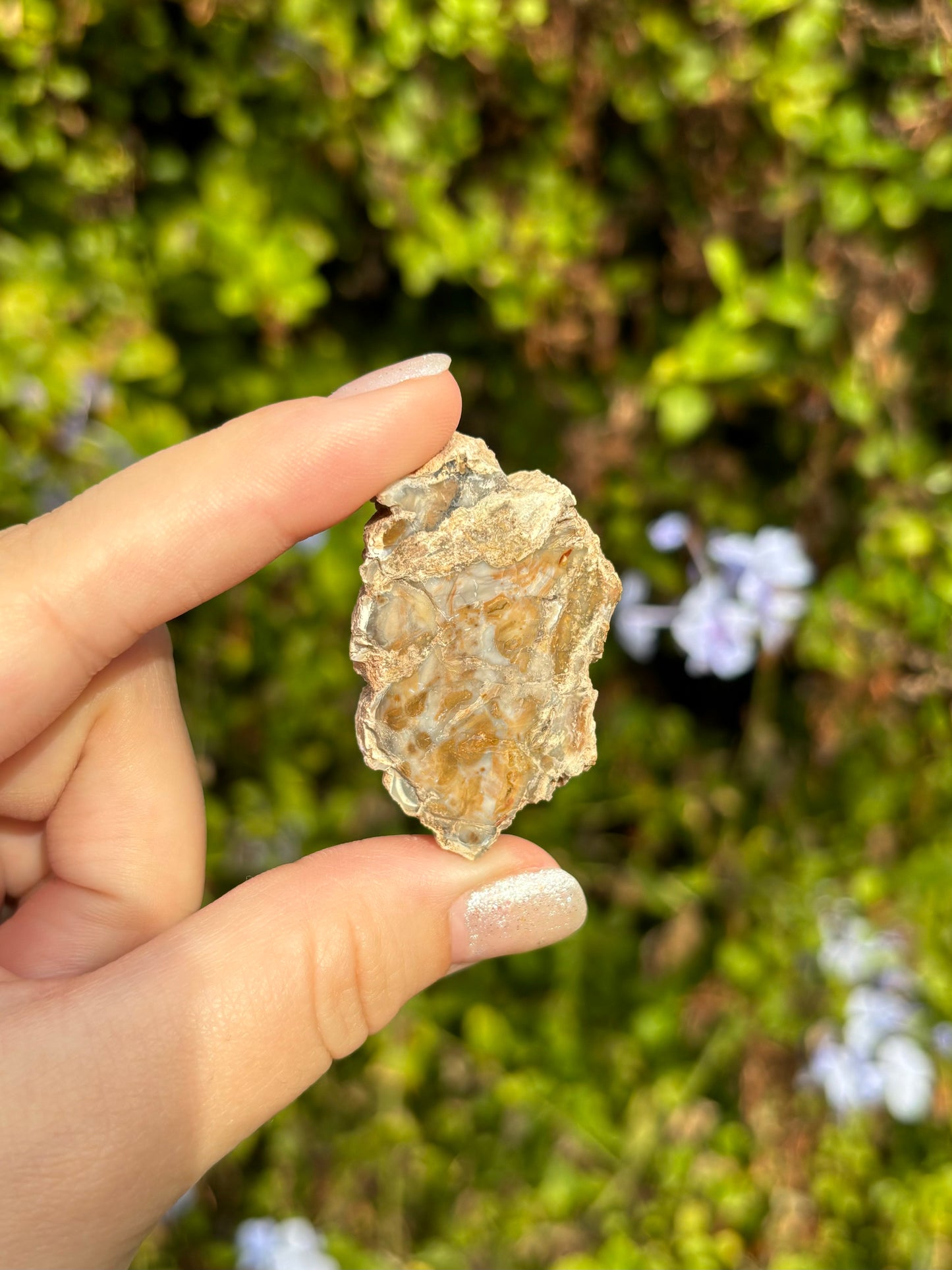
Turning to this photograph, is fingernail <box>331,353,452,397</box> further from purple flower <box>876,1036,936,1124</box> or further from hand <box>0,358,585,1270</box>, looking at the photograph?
purple flower <box>876,1036,936,1124</box>

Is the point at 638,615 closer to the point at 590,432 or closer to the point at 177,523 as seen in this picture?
the point at 590,432

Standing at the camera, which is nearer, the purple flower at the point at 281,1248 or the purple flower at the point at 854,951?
the purple flower at the point at 281,1248

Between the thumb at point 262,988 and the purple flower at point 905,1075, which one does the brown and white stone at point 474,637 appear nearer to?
the thumb at point 262,988

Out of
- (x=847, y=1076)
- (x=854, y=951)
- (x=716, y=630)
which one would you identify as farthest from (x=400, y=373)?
(x=847, y=1076)

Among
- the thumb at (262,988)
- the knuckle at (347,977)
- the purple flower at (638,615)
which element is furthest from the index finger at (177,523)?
the purple flower at (638,615)

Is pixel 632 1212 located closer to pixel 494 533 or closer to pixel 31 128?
pixel 494 533

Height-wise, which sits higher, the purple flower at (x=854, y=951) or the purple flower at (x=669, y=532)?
the purple flower at (x=669, y=532)
